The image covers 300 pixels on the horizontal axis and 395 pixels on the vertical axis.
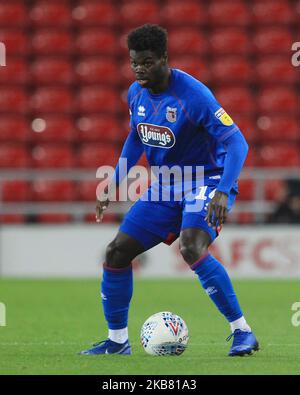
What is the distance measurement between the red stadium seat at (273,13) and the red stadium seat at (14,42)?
439cm

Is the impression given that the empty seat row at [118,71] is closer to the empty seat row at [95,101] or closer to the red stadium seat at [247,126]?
the empty seat row at [95,101]

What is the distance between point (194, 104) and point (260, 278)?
25.0 ft

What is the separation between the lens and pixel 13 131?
15.8 metres

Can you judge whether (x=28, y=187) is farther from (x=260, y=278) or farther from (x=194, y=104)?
(x=194, y=104)

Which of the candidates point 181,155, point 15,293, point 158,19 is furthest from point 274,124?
point 181,155

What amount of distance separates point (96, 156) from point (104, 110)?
141cm

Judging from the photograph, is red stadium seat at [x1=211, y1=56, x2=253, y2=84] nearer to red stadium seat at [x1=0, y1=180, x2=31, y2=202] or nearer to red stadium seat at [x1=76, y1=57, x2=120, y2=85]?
red stadium seat at [x1=76, y1=57, x2=120, y2=85]

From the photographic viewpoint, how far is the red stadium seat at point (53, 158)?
50.2ft

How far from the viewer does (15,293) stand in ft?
37.1

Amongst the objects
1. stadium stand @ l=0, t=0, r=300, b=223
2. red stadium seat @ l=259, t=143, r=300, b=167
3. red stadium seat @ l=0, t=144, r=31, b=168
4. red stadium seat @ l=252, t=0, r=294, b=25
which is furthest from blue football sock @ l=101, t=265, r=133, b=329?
red stadium seat @ l=252, t=0, r=294, b=25

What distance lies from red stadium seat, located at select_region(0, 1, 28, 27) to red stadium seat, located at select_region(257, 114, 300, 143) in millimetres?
4762

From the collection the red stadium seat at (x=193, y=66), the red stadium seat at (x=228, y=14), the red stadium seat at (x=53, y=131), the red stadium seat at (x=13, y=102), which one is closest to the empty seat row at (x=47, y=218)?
the red stadium seat at (x=53, y=131)

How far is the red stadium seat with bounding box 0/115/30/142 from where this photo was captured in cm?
1572
